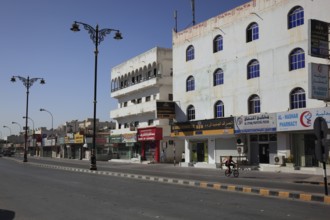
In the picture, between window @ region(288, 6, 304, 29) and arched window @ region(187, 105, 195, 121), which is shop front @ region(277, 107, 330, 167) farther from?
arched window @ region(187, 105, 195, 121)

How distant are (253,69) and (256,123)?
456cm

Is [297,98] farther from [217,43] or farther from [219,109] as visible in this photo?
[217,43]

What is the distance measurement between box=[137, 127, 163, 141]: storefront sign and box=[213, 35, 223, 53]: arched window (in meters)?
13.9

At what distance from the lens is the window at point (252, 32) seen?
108 feet

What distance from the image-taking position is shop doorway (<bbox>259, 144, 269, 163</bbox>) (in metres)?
32.2


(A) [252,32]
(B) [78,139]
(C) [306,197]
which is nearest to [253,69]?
(A) [252,32]

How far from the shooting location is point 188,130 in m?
40.1

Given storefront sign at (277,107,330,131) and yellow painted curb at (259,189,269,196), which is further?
storefront sign at (277,107,330,131)

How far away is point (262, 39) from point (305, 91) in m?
6.05

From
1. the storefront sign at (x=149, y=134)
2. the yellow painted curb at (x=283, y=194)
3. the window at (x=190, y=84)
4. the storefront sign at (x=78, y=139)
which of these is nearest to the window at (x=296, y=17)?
the window at (x=190, y=84)

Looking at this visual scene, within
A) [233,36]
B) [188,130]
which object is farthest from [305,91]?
[188,130]

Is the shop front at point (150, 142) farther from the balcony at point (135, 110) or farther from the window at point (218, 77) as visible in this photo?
the window at point (218, 77)

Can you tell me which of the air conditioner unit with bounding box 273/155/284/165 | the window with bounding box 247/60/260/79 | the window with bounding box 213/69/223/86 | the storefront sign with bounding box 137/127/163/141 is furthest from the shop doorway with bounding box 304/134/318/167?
the storefront sign with bounding box 137/127/163/141

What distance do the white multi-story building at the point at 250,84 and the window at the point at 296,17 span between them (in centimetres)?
3
